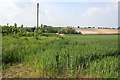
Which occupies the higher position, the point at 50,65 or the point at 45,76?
the point at 50,65

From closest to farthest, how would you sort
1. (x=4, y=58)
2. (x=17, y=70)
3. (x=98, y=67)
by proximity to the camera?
1. (x=98, y=67)
2. (x=17, y=70)
3. (x=4, y=58)

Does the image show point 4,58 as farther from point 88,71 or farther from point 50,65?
point 88,71

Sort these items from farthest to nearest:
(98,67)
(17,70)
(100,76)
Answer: (17,70), (98,67), (100,76)

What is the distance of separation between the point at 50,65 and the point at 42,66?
0.23m

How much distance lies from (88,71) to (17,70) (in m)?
2.05

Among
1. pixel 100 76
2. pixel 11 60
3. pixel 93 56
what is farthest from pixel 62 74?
pixel 11 60

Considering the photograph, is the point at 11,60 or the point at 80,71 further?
the point at 11,60

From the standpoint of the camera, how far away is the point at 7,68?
130 inches

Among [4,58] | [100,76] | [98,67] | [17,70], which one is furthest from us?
[4,58]

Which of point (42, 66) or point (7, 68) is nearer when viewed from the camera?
point (42, 66)

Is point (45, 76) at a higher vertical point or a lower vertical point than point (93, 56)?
lower

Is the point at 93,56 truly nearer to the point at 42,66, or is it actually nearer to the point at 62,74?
the point at 62,74

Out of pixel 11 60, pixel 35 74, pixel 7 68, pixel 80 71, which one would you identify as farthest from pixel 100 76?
pixel 11 60

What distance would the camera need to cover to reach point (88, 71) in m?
2.87
